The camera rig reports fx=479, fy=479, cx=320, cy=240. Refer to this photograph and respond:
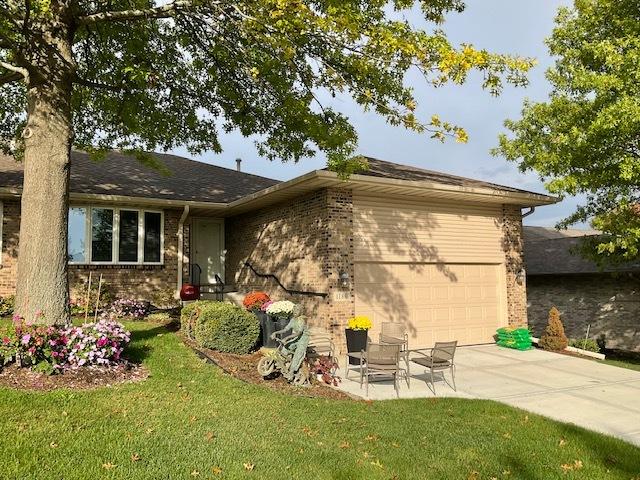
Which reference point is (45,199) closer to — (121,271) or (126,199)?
(126,199)

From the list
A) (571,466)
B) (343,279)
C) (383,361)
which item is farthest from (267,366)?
(571,466)

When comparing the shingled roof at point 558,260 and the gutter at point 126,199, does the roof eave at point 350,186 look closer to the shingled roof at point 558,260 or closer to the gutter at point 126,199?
the gutter at point 126,199

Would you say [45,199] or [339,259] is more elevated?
[45,199]

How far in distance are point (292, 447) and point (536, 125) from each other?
1021 cm

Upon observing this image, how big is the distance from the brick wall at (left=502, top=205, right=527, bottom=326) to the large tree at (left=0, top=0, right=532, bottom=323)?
19.3 feet

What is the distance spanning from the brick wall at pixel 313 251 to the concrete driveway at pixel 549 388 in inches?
74.9

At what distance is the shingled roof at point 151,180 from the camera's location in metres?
13.3

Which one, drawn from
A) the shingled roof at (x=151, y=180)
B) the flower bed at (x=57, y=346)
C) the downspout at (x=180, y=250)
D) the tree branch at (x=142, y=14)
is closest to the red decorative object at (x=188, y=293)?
the downspout at (x=180, y=250)

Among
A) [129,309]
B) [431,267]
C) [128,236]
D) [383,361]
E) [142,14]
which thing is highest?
[142,14]

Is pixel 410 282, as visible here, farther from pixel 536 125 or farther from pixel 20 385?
pixel 20 385

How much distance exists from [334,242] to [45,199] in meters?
5.70

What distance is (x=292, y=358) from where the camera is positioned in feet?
25.5


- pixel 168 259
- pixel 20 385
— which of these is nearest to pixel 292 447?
pixel 20 385

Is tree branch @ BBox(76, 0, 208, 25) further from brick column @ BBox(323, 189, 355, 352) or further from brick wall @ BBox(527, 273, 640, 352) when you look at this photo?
brick wall @ BBox(527, 273, 640, 352)
